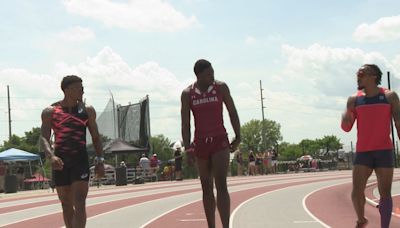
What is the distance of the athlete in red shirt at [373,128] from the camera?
6.61 m

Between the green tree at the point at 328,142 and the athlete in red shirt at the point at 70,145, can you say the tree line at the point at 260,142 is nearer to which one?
the green tree at the point at 328,142

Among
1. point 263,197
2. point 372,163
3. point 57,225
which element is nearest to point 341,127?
point 372,163

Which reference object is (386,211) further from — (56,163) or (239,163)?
(239,163)

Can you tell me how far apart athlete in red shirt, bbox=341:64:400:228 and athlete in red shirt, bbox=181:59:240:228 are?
127 cm

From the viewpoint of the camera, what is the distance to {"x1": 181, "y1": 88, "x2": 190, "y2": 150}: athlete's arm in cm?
666

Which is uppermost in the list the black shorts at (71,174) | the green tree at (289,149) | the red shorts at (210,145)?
the green tree at (289,149)

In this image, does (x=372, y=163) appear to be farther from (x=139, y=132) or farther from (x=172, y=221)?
(x=139, y=132)

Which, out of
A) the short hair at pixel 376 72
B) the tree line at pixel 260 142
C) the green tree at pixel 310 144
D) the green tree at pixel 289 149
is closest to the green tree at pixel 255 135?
the tree line at pixel 260 142

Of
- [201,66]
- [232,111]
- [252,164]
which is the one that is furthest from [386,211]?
[252,164]

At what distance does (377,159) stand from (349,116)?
53cm

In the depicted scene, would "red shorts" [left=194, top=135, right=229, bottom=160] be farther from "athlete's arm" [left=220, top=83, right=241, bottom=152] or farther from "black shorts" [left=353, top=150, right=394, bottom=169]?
"black shorts" [left=353, top=150, right=394, bottom=169]

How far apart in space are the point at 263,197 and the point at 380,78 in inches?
388

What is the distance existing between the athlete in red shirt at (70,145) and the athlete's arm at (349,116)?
2.62 m

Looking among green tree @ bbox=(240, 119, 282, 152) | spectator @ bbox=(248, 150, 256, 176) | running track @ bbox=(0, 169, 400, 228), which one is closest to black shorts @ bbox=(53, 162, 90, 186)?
running track @ bbox=(0, 169, 400, 228)
